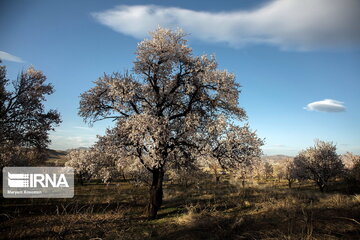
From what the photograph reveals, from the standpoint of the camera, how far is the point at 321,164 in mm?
41344

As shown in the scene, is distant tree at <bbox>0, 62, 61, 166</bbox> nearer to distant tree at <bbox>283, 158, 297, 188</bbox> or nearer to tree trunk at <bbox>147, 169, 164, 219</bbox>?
tree trunk at <bbox>147, 169, 164, 219</bbox>

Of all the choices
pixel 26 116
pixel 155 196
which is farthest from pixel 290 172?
pixel 26 116

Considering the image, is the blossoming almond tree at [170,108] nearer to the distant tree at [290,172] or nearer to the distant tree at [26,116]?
the distant tree at [26,116]

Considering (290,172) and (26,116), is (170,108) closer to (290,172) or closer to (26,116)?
(26,116)

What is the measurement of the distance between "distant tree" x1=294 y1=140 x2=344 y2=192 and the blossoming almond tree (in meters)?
36.3

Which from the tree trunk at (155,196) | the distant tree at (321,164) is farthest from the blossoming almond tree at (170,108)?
the distant tree at (321,164)

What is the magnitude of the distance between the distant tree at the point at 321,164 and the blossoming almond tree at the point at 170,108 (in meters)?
36.3

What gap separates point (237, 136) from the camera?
13.4m

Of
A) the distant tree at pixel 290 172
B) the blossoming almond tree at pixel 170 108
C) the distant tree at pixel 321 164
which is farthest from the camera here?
the distant tree at pixel 290 172

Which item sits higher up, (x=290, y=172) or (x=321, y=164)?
(x=321, y=164)

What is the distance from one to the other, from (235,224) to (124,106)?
9.95m

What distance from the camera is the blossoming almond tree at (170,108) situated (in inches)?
514

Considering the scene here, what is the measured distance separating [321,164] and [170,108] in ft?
133

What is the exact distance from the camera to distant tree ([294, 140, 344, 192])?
39938 millimetres
